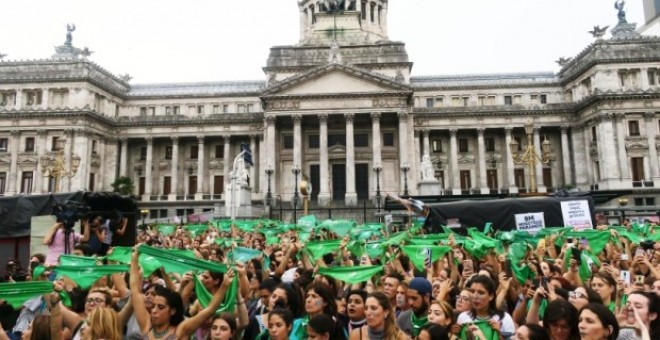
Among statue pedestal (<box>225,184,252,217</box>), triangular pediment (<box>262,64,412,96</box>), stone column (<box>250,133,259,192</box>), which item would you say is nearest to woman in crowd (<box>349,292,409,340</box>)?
statue pedestal (<box>225,184,252,217</box>)

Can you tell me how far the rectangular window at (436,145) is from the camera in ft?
192

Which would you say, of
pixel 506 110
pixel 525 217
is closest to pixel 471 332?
pixel 525 217

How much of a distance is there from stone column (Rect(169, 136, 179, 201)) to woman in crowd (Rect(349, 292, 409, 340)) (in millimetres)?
55675

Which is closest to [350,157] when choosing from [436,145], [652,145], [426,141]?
[426,141]

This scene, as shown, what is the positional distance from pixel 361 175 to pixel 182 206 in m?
21.6

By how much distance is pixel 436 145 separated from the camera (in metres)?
58.7

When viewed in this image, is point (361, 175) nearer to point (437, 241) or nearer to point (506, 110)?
point (506, 110)

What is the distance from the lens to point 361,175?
53750 millimetres

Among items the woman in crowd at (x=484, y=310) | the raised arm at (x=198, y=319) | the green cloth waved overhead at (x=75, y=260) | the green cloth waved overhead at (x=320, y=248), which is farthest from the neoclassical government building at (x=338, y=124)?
the raised arm at (x=198, y=319)

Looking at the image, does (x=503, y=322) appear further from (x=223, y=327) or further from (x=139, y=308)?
(x=139, y=308)

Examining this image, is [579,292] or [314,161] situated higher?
[314,161]

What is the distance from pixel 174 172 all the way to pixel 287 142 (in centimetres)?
1496

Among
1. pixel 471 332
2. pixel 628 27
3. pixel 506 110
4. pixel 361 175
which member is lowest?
pixel 471 332

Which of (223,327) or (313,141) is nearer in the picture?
(223,327)
